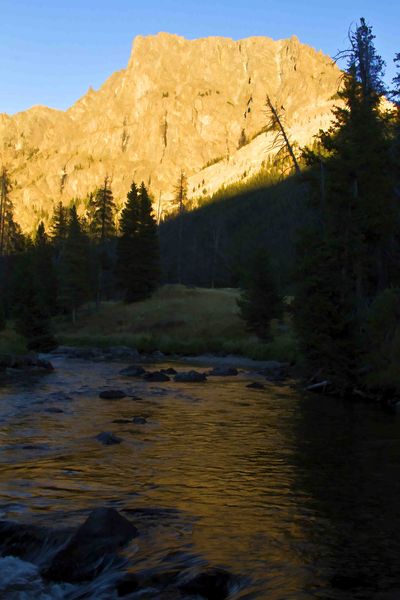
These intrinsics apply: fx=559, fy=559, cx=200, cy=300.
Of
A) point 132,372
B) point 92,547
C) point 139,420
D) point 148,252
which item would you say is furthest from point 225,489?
point 148,252

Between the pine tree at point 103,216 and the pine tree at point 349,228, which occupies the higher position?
the pine tree at point 103,216

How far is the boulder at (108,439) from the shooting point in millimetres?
14883

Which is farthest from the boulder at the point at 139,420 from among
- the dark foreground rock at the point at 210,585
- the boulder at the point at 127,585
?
the dark foreground rock at the point at 210,585

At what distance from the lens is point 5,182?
273ft

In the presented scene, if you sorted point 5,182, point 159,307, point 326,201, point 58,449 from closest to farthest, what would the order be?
1. point 58,449
2. point 326,201
3. point 159,307
4. point 5,182

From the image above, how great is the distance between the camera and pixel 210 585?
694cm

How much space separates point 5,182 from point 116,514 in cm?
8241

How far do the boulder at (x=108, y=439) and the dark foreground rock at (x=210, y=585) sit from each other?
26.6 ft

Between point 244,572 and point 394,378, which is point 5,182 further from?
point 244,572

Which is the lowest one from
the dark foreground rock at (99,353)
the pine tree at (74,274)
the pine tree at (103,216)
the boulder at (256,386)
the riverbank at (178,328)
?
the boulder at (256,386)

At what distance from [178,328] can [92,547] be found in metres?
48.4

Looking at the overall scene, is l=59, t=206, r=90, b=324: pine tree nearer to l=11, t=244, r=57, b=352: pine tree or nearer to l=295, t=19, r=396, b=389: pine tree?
l=11, t=244, r=57, b=352: pine tree

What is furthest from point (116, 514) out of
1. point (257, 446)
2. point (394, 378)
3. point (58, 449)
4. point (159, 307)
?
point (159, 307)

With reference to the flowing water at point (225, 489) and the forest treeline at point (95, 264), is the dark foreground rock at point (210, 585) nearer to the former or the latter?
the flowing water at point (225, 489)
